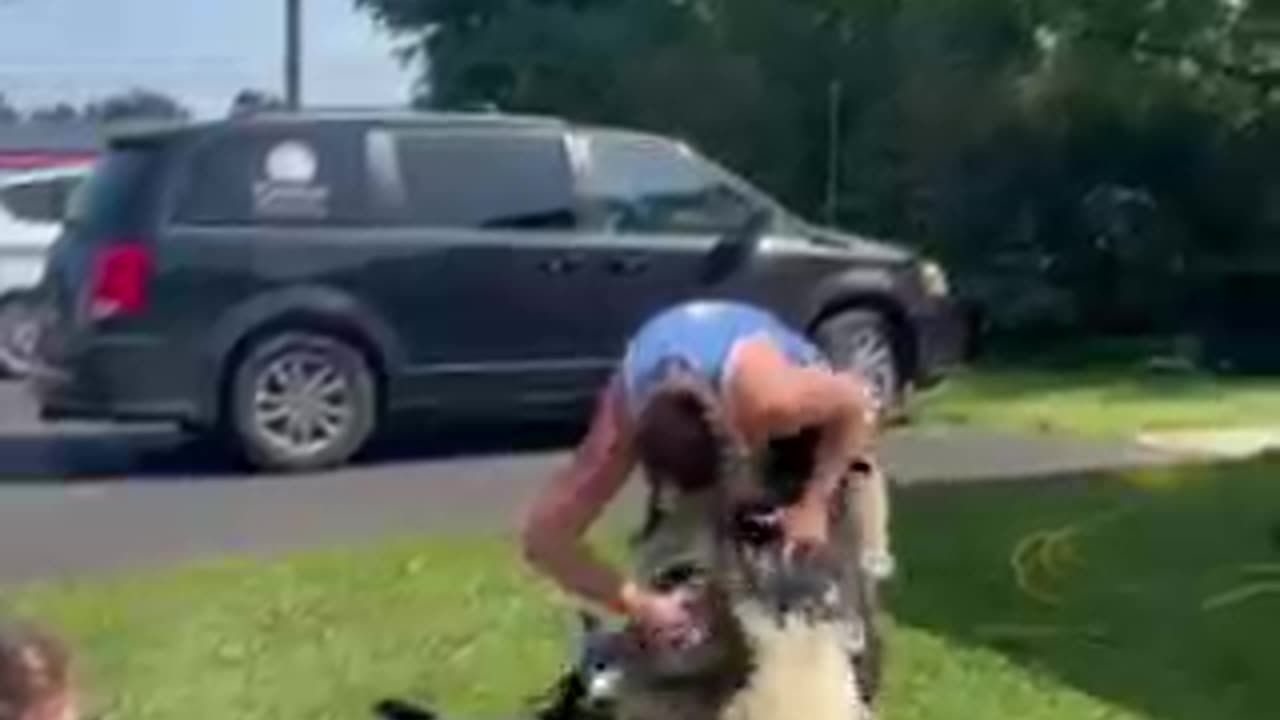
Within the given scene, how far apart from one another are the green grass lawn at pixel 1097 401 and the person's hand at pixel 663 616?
1119 cm

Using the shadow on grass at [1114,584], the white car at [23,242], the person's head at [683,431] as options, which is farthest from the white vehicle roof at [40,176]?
the person's head at [683,431]

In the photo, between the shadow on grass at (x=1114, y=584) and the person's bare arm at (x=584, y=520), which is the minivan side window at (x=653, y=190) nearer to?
the shadow on grass at (x=1114, y=584)

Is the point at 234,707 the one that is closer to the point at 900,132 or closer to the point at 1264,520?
the point at 1264,520

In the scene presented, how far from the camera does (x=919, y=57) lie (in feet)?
71.5

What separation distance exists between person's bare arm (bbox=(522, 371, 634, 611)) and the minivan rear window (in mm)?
10006

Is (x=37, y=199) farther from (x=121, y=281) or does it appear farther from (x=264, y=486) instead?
(x=264, y=486)

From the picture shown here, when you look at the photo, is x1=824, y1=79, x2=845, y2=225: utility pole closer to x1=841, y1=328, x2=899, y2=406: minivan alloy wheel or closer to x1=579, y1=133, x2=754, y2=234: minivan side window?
x1=841, y1=328, x2=899, y2=406: minivan alloy wheel

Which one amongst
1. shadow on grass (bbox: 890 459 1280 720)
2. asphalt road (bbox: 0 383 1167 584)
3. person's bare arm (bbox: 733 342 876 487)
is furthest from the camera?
asphalt road (bbox: 0 383 1167 584)

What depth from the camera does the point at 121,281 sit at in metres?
14.7

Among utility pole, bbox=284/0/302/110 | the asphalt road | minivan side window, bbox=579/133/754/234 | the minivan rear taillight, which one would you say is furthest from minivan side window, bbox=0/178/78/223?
utility pole, bbox=284/0/302/110

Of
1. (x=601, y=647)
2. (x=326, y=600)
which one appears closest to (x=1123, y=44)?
(x=326, y=600)

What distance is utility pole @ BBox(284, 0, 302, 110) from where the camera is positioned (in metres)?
30.7

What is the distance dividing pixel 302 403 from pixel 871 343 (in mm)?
2955

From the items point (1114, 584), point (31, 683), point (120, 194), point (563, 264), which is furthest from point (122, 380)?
point (31, 683)
